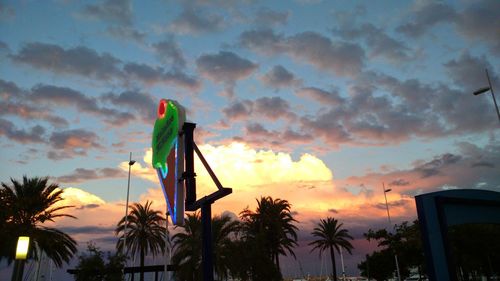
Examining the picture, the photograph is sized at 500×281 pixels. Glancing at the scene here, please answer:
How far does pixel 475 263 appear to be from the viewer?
1921 inches

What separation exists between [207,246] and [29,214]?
86.9ft

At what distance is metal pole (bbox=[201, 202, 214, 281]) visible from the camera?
982 cm

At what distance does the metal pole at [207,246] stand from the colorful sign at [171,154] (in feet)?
3.00

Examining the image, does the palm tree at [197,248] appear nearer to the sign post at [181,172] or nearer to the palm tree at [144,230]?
the palm tree at [144,230]

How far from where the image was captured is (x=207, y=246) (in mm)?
10242

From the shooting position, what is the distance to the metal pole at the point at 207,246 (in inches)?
387

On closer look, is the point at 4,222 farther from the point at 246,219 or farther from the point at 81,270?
the point at 246,219

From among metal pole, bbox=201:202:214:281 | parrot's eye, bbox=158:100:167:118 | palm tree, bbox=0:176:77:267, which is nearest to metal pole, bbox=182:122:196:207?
metal pole, bbox=201:202:214:281

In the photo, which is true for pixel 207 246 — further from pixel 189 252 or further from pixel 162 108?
pixel 189 252

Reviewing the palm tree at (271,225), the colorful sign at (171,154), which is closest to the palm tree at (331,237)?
the palm tree at (271,225)

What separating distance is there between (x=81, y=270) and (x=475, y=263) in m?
45.4

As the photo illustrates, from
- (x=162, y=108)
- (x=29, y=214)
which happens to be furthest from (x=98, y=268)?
(x=162, y=108)

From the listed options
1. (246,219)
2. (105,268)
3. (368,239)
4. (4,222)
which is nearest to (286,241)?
(246,219)

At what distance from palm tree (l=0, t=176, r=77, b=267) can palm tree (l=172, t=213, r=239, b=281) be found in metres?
11.5
